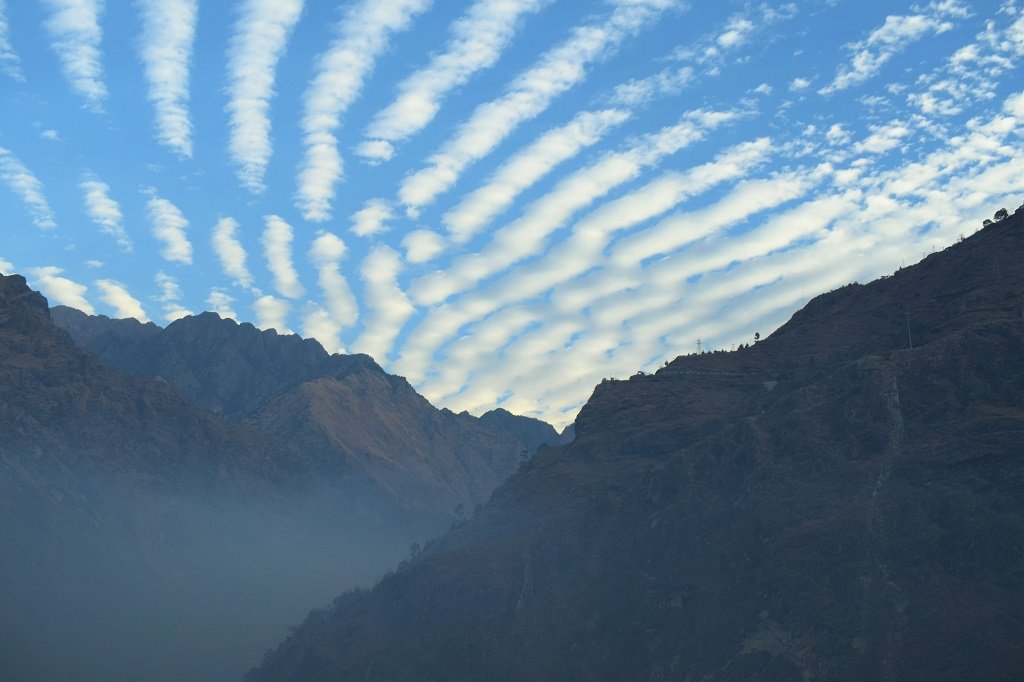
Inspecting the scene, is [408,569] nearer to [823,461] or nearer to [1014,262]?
[823,461]

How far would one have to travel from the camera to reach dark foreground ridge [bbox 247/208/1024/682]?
370 ft

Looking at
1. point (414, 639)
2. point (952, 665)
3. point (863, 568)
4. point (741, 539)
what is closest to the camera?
point (952, 665)

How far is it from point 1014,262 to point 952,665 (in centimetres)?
7680

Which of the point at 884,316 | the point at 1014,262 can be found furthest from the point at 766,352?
the point at 1014,262

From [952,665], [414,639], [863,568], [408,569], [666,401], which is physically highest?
[666,401]

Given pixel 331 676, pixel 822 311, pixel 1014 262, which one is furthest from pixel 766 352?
pixel 331 676

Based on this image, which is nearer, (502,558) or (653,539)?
(653,539)

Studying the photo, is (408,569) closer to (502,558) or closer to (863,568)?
(502,558)

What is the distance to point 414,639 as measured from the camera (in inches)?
6427

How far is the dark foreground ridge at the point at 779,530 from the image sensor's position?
112625 mm

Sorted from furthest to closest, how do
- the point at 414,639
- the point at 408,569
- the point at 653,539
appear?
1. the point at 408,569
2. the point at 414,639
3. the point at 653,539

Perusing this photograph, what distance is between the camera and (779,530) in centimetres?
13100

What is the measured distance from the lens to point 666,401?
Answer: 620 feet

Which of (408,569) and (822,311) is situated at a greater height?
(822,311)
